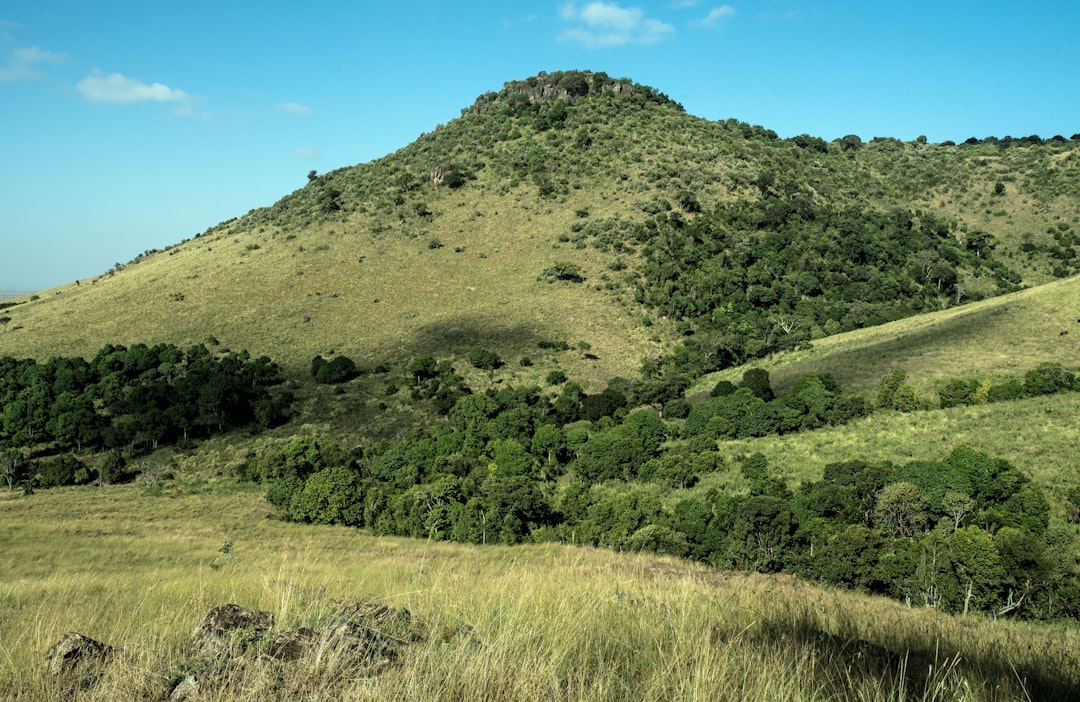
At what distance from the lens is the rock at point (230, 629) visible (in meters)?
4.04

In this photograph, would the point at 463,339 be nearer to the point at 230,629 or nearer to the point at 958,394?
the point at 958,394

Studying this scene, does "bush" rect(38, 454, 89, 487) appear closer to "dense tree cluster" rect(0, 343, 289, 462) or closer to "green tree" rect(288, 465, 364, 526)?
"dense tree cluster" rect(0, 343, 289, 462)

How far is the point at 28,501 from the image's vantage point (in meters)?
39.1

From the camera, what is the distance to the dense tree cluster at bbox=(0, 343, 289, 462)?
164ft

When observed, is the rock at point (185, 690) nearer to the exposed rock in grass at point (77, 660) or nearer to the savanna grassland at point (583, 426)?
the savanna grassland at point (583, 426)

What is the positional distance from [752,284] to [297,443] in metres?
60.7

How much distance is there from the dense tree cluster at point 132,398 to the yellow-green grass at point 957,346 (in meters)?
42.4

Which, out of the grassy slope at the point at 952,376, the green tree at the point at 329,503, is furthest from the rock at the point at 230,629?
the green tree at the point at 329,503

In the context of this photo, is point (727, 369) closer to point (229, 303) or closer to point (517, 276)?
point (517, 276)

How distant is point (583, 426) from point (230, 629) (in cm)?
4735

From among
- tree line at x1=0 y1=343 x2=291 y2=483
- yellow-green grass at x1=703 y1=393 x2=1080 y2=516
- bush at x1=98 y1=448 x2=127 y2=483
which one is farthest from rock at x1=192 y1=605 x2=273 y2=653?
tree line at x1=0 y1=343 x2=291 y2=483

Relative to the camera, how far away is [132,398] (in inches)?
2119

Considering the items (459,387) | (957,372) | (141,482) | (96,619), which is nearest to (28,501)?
(141,482)

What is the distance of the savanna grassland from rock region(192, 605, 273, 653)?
24 cm
